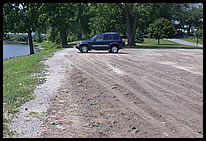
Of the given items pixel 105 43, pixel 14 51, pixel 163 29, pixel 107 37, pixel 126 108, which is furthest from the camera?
pixel 163 29

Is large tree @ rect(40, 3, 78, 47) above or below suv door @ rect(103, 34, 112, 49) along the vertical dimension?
above

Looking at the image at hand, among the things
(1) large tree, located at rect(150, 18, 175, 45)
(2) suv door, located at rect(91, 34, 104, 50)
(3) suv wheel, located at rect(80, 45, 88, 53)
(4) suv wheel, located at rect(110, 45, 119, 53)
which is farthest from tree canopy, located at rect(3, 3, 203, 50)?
(4) suv wheel, located at rect(110, 45, 119, 53)

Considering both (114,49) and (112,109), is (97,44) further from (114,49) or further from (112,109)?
(112,109)

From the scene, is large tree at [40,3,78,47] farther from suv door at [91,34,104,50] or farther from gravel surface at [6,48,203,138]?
gravel surface at [6,48,203,138]

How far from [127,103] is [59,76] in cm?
523

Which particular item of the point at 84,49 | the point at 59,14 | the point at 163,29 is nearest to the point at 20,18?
the point at 59,14

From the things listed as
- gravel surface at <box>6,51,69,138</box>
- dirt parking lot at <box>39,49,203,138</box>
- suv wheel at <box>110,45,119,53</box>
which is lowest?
dirt parking lot at <box>39,49,203,138</box>

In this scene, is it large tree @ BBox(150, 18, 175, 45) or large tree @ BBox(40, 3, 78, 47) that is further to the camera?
large tree @ BBox(150, 18, 175, 45)

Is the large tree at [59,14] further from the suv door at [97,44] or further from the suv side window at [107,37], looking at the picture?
the suv side window at [107,37]

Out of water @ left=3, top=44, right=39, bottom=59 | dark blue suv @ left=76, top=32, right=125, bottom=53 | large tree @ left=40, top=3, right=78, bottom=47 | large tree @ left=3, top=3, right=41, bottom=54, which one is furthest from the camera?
large tree @ left=40, top=3, right=78, bottom=47

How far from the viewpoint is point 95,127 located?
6.32 m

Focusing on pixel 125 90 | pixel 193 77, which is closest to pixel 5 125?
pixel 125 90

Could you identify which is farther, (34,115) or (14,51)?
(14,51)

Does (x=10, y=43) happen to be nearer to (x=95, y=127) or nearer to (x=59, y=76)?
(x=59, y=76)
